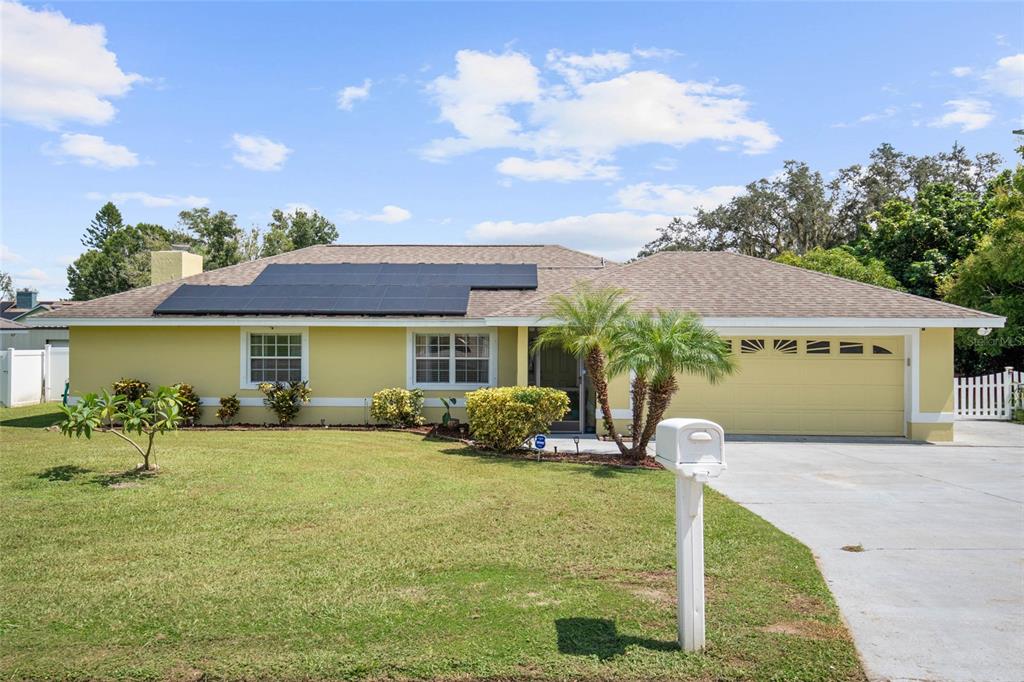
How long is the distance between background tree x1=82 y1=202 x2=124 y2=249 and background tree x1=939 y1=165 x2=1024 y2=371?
7130cm

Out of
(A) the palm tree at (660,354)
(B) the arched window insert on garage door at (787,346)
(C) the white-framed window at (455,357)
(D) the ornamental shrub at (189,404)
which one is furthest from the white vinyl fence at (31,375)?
(B) the arched window insert on garage door at (787,346)

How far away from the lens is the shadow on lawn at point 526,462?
10664 millimetres

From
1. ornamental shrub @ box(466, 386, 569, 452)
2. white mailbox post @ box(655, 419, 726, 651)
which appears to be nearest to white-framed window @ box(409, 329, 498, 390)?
ornamental shrub @ box(466, 386, 569, 452)

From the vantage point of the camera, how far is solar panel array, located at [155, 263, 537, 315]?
52.5ft

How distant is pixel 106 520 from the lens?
7.38 metres

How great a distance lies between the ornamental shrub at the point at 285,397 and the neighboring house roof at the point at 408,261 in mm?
3478

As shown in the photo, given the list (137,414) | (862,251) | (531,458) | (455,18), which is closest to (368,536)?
(137,414)

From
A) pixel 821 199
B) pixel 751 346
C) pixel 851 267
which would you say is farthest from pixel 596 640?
pixel 821 199

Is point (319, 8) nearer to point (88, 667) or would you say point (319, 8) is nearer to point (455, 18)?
point (455, 18)

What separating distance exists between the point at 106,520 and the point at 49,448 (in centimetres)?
563

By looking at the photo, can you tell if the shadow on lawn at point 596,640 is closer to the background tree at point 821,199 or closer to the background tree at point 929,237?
the background tree at point 929,237

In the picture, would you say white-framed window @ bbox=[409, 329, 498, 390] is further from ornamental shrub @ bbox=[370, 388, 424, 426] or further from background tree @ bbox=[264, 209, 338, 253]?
background tree @ bbox=[264, 209, 338, 253]

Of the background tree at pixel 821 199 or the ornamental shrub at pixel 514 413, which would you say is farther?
the background tree at pixel 821 199

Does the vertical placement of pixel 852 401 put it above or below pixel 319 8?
below
